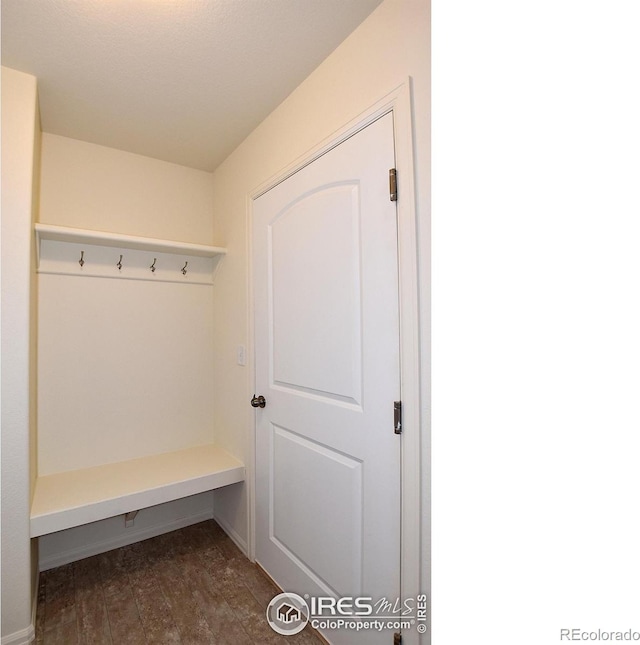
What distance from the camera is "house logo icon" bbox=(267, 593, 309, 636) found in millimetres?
1558

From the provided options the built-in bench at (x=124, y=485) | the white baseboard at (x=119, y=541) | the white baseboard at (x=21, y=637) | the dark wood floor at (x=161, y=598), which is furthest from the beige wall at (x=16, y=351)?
the white baseboard at (x=119, y=541)

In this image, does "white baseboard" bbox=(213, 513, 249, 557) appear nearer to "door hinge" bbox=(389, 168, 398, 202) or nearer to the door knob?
Answer: the door knob

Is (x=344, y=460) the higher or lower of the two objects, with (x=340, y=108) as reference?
lower

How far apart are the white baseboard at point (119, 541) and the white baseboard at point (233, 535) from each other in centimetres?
15

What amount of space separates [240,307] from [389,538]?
4.67ft

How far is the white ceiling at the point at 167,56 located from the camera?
1.27 meters

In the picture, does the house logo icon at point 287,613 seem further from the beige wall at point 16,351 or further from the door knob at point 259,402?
the beige wall at point 16,351

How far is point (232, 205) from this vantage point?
7.45 feet

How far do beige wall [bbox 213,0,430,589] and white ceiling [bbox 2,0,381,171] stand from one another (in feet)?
0.29

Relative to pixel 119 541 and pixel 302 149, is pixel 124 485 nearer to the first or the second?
pixel 119 541
